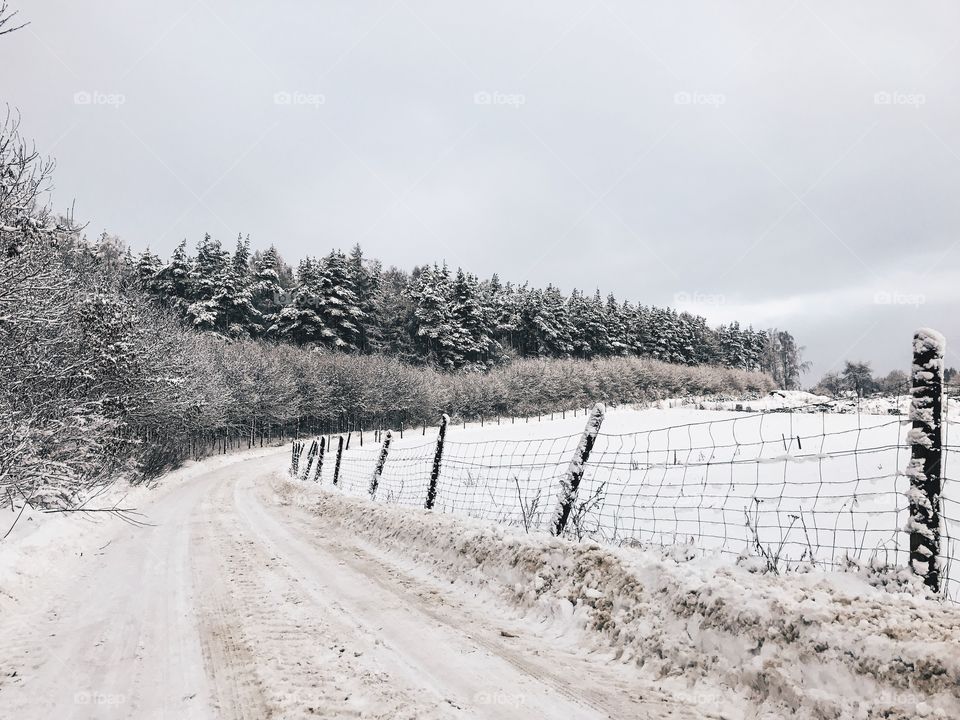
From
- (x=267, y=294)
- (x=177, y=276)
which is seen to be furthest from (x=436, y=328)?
(x=177, y=276)

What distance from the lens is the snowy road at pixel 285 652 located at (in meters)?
3.41

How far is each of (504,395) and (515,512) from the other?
5933 cm

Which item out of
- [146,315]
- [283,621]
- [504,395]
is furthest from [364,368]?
[283,621]

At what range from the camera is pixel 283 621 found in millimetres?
4902

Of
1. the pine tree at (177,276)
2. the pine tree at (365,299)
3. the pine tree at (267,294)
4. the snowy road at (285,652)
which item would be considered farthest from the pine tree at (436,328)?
the snowy road at (285,652)

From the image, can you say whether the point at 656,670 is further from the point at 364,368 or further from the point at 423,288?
the point at 423,288

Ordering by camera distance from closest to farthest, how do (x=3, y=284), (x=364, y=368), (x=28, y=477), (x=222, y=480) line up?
(x=3, y=284), (x=28, y=477), (x=222, y=480), (x=364, y=368)

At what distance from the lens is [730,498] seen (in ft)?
36.0

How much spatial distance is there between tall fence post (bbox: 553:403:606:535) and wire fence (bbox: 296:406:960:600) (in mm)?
105
